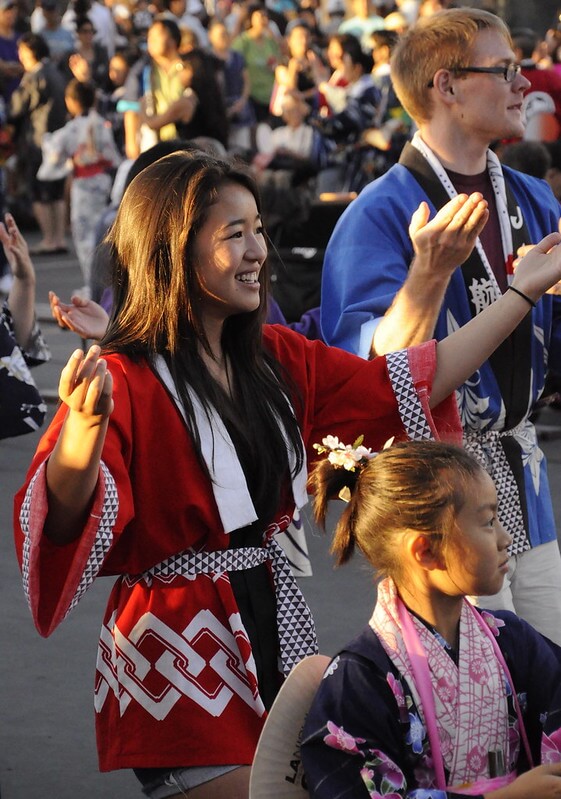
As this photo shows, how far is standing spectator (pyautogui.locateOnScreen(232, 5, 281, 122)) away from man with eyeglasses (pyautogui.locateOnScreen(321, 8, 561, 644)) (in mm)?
12502

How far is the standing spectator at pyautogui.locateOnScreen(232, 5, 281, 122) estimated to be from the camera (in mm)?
16062

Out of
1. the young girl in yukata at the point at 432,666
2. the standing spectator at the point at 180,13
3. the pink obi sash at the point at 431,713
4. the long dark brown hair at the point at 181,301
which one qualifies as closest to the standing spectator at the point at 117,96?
the standing spectator at the point at 180,13

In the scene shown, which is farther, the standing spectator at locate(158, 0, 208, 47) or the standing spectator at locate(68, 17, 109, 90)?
the standing spectator at locate(158, 0, 208, 47)

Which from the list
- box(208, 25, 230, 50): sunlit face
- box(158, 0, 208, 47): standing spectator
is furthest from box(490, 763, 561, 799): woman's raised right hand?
box(158, 0, 208, 47): standing spectator

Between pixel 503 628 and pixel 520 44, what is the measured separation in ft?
28.3

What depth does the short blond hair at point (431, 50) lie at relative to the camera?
145 inches

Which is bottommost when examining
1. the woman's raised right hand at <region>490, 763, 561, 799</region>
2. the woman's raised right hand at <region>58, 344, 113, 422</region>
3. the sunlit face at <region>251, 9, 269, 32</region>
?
the woman's raised right hand at <region>490, 763, 561, 799</region>

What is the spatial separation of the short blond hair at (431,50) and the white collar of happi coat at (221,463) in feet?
4.31

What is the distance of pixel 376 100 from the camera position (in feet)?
42.2

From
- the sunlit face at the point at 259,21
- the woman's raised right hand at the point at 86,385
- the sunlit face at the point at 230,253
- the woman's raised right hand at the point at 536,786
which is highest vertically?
the sunlit face at the point at 230,253

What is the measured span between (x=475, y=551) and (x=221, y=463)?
0.50 metres

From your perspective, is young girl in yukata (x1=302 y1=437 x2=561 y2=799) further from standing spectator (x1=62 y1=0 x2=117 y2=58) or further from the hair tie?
standing spectator (x1=62 y1=0 x2=117 y2=58)

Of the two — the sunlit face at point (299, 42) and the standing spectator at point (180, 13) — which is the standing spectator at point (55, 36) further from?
the sunlit face at point (299, 42)

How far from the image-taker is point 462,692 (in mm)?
2418
